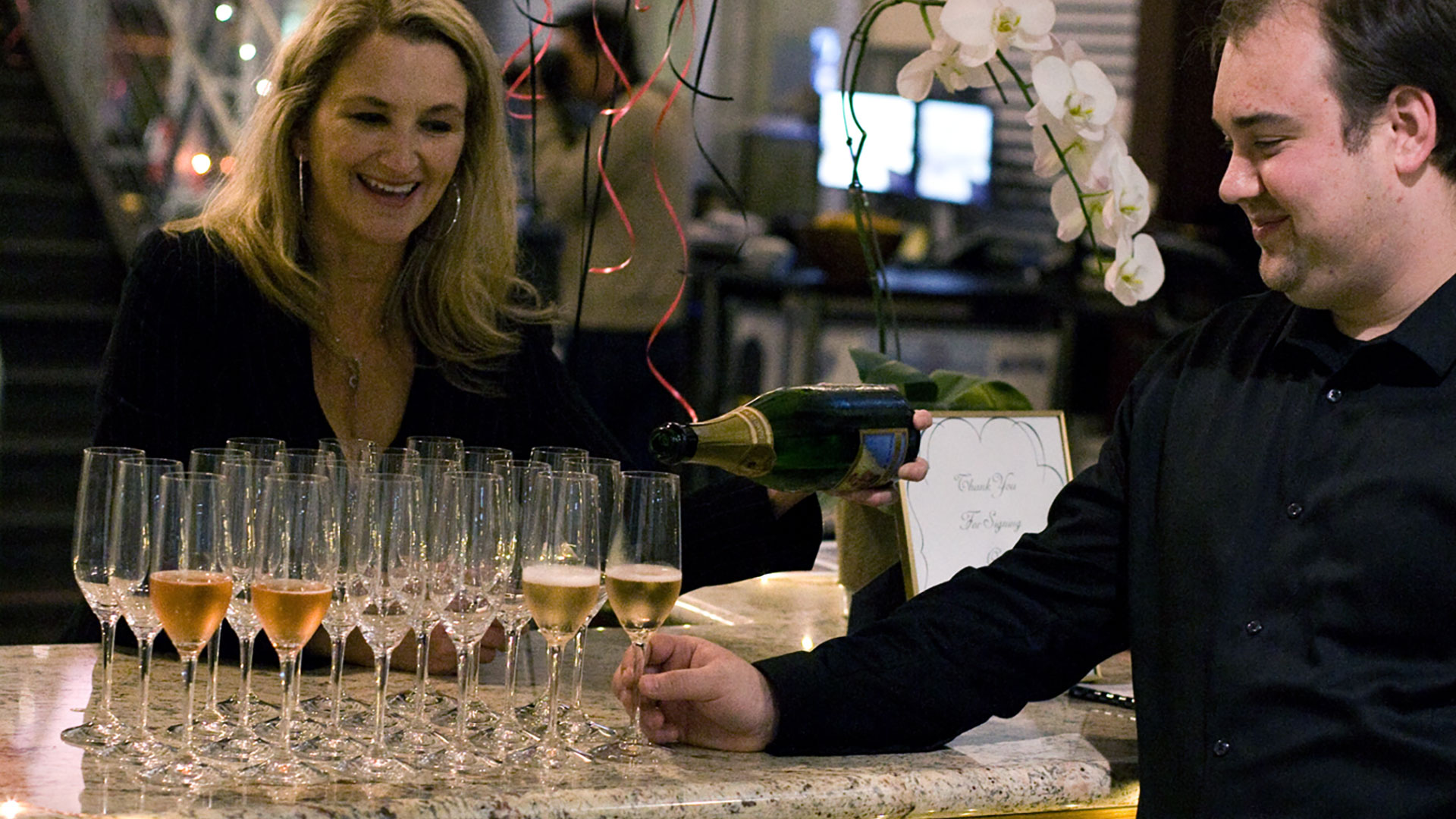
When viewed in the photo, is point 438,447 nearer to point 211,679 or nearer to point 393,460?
point 393,460

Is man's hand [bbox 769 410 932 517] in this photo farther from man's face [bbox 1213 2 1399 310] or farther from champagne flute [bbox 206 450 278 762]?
champagne flute [bbox 206 450 278 762]

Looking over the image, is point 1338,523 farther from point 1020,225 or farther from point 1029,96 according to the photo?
point 1020,225

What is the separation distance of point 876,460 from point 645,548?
458 millimetres

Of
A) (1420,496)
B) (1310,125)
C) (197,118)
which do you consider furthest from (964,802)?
(197,118)

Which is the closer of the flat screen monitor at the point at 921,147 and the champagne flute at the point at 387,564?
the champagne flute at the point at 387,564

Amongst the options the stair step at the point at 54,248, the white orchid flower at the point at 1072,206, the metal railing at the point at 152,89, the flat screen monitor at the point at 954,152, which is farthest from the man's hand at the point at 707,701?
the flat screen monitor at the point at 954,152

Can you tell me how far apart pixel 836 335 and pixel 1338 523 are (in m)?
5.15

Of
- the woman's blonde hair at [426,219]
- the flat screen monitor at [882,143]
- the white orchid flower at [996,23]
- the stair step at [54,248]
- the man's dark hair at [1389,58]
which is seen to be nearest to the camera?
the man's dark hair at [1389,58]

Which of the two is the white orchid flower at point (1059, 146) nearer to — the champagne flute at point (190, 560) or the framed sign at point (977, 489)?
the framed sign at point (977, 489)

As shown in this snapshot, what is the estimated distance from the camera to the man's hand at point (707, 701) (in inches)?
61.7

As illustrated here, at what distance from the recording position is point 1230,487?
1646 mm

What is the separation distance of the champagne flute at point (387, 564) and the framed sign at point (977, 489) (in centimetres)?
74

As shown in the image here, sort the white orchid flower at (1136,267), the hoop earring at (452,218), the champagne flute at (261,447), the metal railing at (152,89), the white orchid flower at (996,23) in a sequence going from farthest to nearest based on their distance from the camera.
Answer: the metal railing at (152,89), the hoop earring at (452,218), the white orchid flower at (1136,267), the white orchid flower at (996,23), the champagne flute at (261,447)

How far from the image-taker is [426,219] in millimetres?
2406
